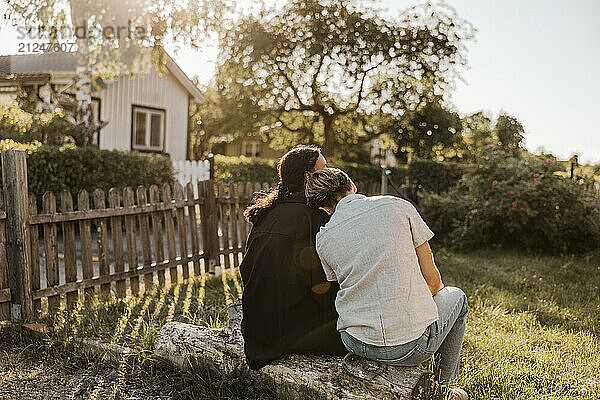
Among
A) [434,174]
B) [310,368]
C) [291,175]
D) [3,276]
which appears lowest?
[310,368]

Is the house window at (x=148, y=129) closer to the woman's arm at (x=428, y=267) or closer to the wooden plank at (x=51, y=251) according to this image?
the wooden plank at (x=51, y=251)

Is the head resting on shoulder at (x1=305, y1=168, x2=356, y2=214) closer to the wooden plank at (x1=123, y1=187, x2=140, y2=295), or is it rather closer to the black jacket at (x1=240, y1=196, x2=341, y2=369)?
the black jacket at (x1=240, y1=196, x2=341, y2=369)

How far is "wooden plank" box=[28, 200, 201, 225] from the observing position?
195 inches

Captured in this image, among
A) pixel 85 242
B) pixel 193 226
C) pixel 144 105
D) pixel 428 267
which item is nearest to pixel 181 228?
pixel 193 226

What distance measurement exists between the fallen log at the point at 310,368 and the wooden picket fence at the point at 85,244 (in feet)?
5.58

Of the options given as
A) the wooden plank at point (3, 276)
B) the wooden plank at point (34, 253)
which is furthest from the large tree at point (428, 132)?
the wooden plank at point (3, 276)

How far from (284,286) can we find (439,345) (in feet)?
3.05

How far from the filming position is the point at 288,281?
3.26 meters

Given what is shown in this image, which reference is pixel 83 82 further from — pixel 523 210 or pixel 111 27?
pixel 523 210

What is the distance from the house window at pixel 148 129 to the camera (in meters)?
17.8

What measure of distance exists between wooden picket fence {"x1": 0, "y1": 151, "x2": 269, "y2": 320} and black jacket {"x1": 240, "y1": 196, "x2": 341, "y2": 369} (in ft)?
8.00

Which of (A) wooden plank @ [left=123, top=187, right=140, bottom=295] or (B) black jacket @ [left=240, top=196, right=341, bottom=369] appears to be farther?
(A) wooden plank @ [left=123, top=187, right=140, bottom=295]

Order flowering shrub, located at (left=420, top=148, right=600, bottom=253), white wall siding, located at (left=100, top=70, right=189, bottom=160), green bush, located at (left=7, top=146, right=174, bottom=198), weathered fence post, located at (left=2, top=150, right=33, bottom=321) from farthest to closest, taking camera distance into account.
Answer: white wall siding, located at (left=100, top=70, right=189, bottom=160) → flowering shrub, located at (left=420, top=148, right=600, bottom=253) → green bush, located at (left=7, top=146, right=174, bottom=198) → weathered fence post, located at (left=2, top=150, right=33, bottom=321)

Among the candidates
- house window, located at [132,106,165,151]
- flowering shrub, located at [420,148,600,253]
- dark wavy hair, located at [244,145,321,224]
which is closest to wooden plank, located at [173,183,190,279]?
dark wavy hair, located at [244,145,321,224]
